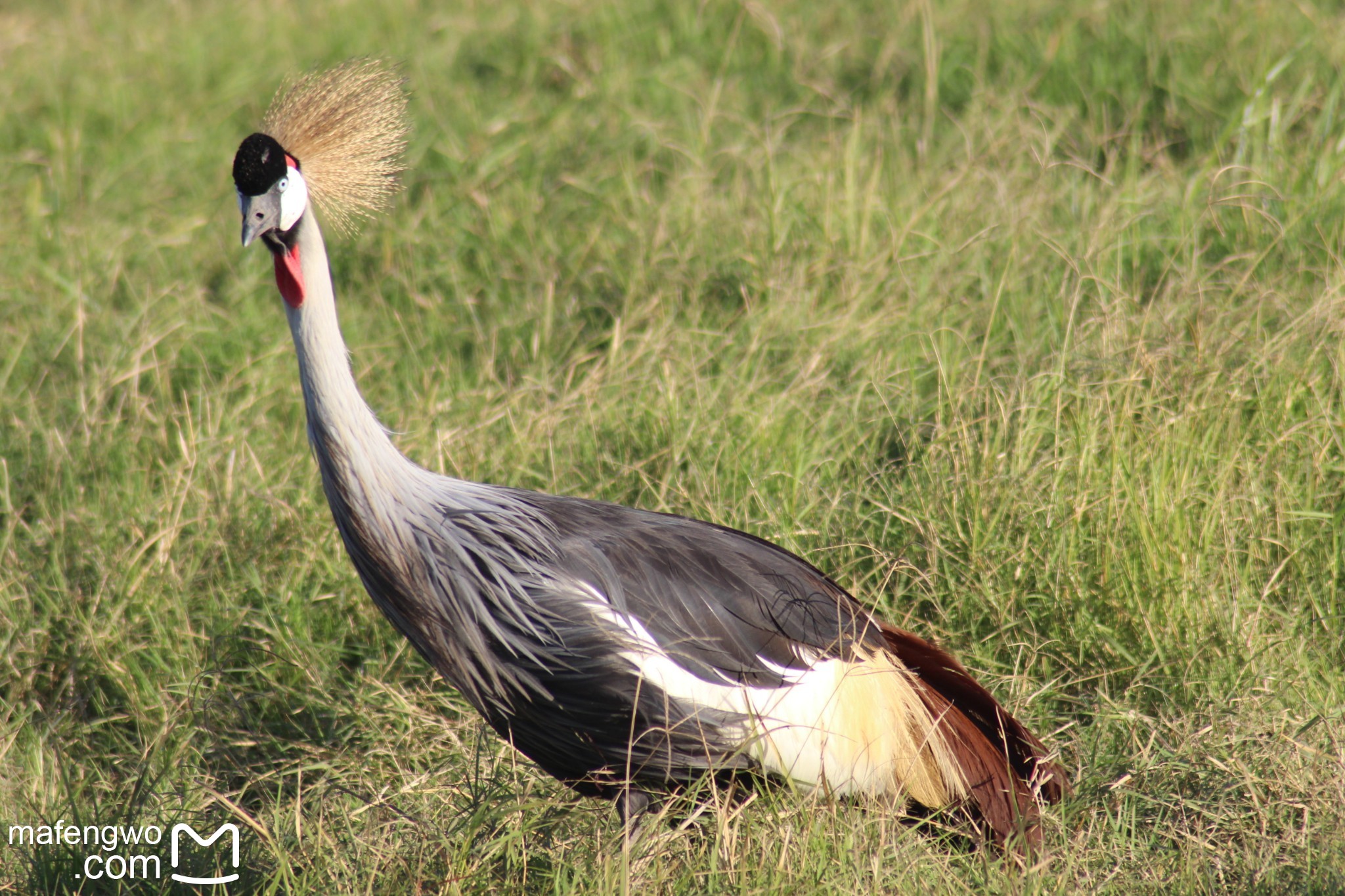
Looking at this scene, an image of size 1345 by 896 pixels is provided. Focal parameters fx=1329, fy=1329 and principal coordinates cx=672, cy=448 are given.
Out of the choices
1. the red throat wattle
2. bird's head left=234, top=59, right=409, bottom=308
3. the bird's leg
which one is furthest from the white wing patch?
bird's head left=234, top=59, right=409, bottom=308

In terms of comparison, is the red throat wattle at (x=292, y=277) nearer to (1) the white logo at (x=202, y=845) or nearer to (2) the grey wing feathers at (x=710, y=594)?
(2) the grey wing feathers at (x=710, y=594)

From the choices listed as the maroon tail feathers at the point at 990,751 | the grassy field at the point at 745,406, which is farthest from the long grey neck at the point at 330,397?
the maroon tail feathers at the point at 990,751

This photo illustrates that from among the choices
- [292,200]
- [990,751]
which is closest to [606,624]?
[990,751]

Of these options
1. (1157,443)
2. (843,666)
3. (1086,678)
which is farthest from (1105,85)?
(843,666)

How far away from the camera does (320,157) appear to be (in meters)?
2.25

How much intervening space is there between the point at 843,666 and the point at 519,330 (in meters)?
1.59

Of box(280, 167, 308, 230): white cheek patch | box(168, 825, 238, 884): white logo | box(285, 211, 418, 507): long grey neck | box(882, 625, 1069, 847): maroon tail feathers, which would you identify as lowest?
box(882, 625, 1069, 847): maroon tail feathers

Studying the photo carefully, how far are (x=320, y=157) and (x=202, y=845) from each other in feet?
3.74

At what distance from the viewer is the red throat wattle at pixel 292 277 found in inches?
78.8

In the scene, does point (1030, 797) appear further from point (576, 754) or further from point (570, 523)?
point (570, 523)

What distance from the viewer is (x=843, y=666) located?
2227 millimetres

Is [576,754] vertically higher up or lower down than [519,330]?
lower down

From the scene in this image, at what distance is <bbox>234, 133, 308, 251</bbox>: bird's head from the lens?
1988 mm

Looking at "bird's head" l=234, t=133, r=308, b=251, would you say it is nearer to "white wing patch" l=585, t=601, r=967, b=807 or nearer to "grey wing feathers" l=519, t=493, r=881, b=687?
"grey wing feathers" l=519, t=493, r=881, b=687
